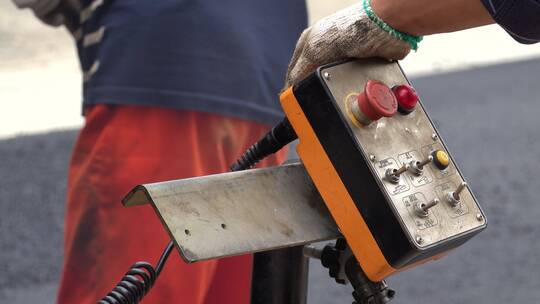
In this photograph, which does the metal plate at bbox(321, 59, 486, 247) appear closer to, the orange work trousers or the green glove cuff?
the green glove cuff

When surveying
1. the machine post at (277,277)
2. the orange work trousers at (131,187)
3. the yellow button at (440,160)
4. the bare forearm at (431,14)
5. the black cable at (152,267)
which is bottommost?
the orange work trousers at (131,187)

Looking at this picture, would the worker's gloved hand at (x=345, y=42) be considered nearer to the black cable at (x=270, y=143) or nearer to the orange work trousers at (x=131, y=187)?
the black cable at (x=270, y=143)

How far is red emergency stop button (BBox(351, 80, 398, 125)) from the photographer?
141 centimetres

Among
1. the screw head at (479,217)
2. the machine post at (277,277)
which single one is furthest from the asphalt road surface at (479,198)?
the screw head at (479,217)

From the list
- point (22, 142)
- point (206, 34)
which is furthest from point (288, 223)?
point (22, 142)

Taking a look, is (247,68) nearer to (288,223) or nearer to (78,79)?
(288,223)

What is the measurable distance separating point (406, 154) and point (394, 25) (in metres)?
0.20

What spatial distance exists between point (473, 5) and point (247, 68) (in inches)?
32.1

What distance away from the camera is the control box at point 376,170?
4.54ft

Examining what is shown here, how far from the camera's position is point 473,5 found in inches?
54.6

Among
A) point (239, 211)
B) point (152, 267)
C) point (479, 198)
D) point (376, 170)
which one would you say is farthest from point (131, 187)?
point (479, 198)

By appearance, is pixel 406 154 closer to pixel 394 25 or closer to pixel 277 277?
Answer: pixel 394 25

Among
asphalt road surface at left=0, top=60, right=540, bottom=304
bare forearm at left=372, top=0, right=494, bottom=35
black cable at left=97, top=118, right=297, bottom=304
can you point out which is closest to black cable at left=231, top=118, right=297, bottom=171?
black cable at left=97, top=118, right=297, bottom=304

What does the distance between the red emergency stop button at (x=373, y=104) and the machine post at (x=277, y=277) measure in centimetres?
30
